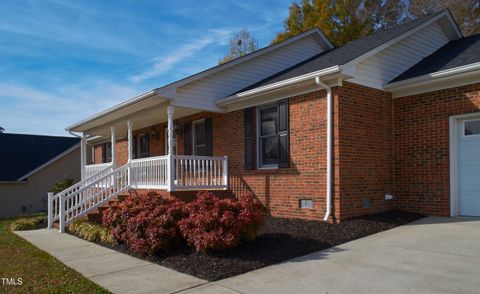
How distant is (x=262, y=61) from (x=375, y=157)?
5.23m

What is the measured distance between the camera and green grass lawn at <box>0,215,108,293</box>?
561 centimetres

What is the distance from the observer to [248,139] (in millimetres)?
11359

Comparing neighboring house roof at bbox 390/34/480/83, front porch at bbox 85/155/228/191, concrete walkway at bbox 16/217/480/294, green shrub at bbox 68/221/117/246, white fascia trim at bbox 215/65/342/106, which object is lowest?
green shrub at bbox 68/221/117/246

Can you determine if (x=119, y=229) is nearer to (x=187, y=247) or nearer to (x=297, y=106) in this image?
(x=187, y=247)

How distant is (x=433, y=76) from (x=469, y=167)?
7.03ft

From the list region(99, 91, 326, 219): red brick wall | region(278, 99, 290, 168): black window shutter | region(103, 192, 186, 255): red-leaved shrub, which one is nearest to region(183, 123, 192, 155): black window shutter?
region(99, 91, 326, 219): red brick wall

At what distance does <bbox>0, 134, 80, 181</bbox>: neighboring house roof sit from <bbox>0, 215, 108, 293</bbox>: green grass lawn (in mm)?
20001

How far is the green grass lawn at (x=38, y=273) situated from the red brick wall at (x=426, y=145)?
7344mm

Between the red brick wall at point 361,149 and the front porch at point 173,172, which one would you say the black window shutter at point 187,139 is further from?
the red brick wall at point 361,149

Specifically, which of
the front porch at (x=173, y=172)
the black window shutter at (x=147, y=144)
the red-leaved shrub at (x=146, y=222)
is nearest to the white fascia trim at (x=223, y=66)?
the front porch at (x=173, y=172)

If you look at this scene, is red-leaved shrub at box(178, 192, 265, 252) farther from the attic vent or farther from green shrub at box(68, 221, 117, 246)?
the attic vent

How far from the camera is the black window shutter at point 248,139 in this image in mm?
11242

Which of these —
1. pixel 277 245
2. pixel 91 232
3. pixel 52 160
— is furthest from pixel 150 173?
pixel 52 160

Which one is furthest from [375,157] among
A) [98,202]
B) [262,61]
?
[98,202]
